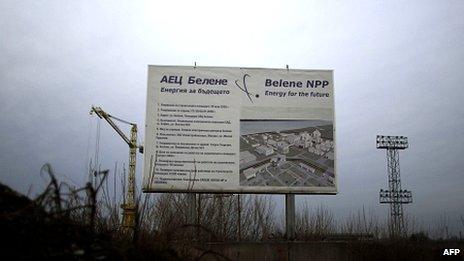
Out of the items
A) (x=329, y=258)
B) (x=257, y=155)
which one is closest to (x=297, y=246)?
(x=329, y=258)

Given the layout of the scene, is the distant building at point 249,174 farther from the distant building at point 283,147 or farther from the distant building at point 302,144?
the distant building at point 302,144

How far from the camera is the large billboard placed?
8312 mm

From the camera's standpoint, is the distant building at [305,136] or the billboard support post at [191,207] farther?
the distant building at [305,136]

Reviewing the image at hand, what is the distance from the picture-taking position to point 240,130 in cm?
855

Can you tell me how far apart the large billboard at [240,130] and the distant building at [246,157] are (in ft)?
0.06

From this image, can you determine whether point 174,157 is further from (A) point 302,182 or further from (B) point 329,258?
(B) point 329,258

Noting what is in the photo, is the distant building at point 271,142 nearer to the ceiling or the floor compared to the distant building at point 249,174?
nearer to the ceiling

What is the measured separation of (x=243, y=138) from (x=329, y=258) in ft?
8.82

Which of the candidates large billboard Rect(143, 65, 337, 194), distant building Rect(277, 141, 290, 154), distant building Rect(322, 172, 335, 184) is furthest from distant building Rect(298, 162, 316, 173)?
distant building Rect(277, 141, 290, 154)

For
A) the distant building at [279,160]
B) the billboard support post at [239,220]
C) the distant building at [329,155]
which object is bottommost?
the billboard support post at [239,220]

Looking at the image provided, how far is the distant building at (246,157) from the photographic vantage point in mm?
8422

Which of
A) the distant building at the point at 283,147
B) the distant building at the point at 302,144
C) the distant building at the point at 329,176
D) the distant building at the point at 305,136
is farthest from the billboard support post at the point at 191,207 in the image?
the distant building at the point at 329,176

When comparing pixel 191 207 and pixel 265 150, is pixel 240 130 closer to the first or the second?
pixel 265 150

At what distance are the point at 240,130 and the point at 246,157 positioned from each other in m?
0.54
